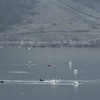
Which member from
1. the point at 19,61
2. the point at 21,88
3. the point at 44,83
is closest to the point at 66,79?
the point at 44,83

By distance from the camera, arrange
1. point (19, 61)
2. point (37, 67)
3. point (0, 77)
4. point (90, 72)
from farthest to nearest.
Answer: point (19, 61) → point (37, 67) → point (90, 72) → point (0, 77)

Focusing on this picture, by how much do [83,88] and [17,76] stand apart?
22203 mm

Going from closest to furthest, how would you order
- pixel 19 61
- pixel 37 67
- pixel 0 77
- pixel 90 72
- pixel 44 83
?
1. pixel 44 83
2. pixel 0 77
3. pixel 90 72
4. pixel 37 67
5. pixel 19 61

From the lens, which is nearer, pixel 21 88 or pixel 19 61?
pixel 21 88

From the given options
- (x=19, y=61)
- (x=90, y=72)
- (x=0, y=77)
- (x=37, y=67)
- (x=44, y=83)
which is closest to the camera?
(x=44, y=83)

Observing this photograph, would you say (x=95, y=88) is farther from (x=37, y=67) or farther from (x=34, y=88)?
(x=37, y=67)

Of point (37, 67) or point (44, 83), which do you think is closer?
point (44, 83)

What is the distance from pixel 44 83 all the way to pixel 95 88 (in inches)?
433

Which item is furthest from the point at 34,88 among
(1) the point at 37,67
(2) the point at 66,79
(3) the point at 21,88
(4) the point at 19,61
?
(4) the point at 19,61

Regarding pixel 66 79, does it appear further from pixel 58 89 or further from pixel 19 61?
pixel 19 61

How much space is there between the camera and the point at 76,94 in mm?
120250

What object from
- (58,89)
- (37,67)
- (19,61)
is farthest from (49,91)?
(19,61)

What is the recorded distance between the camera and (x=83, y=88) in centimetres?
12494

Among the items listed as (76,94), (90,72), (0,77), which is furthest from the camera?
(90,72)
